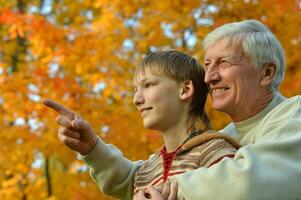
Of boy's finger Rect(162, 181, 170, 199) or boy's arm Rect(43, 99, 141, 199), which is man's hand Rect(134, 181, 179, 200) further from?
boy's arm Rect(43, 99, 141, 199)

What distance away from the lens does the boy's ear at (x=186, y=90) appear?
8.15 feet

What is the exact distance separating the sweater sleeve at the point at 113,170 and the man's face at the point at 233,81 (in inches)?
19.9

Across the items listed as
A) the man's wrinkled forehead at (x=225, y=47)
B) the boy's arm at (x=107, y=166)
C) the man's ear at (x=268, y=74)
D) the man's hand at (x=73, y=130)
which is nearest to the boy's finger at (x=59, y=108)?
the man's hand at (x=73, y=130)

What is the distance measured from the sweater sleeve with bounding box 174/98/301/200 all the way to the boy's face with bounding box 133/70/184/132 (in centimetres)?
36

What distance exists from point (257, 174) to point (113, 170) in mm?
853

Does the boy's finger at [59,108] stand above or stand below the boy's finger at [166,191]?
above

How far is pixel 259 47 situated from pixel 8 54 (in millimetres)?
8503

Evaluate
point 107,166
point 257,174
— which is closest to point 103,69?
point 107,166

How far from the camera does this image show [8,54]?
412 inches

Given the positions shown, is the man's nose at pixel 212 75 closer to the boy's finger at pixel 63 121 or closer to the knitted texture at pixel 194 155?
the knitted texture at pixel 194 155

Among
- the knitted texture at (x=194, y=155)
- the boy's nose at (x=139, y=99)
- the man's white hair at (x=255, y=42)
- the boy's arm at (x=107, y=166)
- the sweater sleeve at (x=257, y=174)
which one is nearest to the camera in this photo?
the sweater sleeve at (x=257, y=174)

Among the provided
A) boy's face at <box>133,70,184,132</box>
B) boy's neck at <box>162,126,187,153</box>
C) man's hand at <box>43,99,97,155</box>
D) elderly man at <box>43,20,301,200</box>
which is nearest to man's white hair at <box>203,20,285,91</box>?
elderly man at <box>43,20,301,200</box>

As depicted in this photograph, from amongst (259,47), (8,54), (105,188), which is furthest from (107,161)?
(8,54)

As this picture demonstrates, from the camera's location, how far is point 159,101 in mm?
2465
